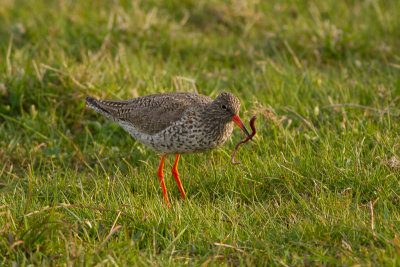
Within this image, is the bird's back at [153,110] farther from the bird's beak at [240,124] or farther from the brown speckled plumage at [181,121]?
the bird's beak at [240,124]

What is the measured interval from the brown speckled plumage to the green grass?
340mm

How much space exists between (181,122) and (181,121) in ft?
0.05

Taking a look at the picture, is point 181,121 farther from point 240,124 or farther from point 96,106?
point 96,106

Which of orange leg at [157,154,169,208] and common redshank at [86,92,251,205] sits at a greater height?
common redshank at [86,92,251,205]

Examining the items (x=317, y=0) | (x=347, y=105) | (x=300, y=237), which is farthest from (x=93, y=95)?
(x=317, y=0)

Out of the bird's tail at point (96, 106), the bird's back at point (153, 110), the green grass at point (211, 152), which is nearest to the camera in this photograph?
the green grass at point (211, 152)

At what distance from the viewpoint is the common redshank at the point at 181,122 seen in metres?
4.96

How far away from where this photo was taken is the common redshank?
16.3 feet

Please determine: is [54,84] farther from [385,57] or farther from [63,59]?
[385,57]

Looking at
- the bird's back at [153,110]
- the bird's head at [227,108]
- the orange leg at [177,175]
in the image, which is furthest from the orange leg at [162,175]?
the bird's head at [227,108]

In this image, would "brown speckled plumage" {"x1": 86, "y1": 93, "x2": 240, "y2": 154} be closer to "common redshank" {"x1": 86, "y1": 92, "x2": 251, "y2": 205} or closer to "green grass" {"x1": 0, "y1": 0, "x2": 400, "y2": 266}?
"common redshank" {"x1": 86, "y1": 92, "x2": 251, "y2": 205}

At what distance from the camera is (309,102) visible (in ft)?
21.0

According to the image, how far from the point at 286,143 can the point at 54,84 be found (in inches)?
121

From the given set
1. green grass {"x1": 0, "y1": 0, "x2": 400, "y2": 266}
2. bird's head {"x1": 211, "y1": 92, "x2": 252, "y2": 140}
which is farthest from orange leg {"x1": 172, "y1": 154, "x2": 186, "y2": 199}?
bird's head {"x1": 211, "y1": 92, "x2": 252, "y2": 140}
